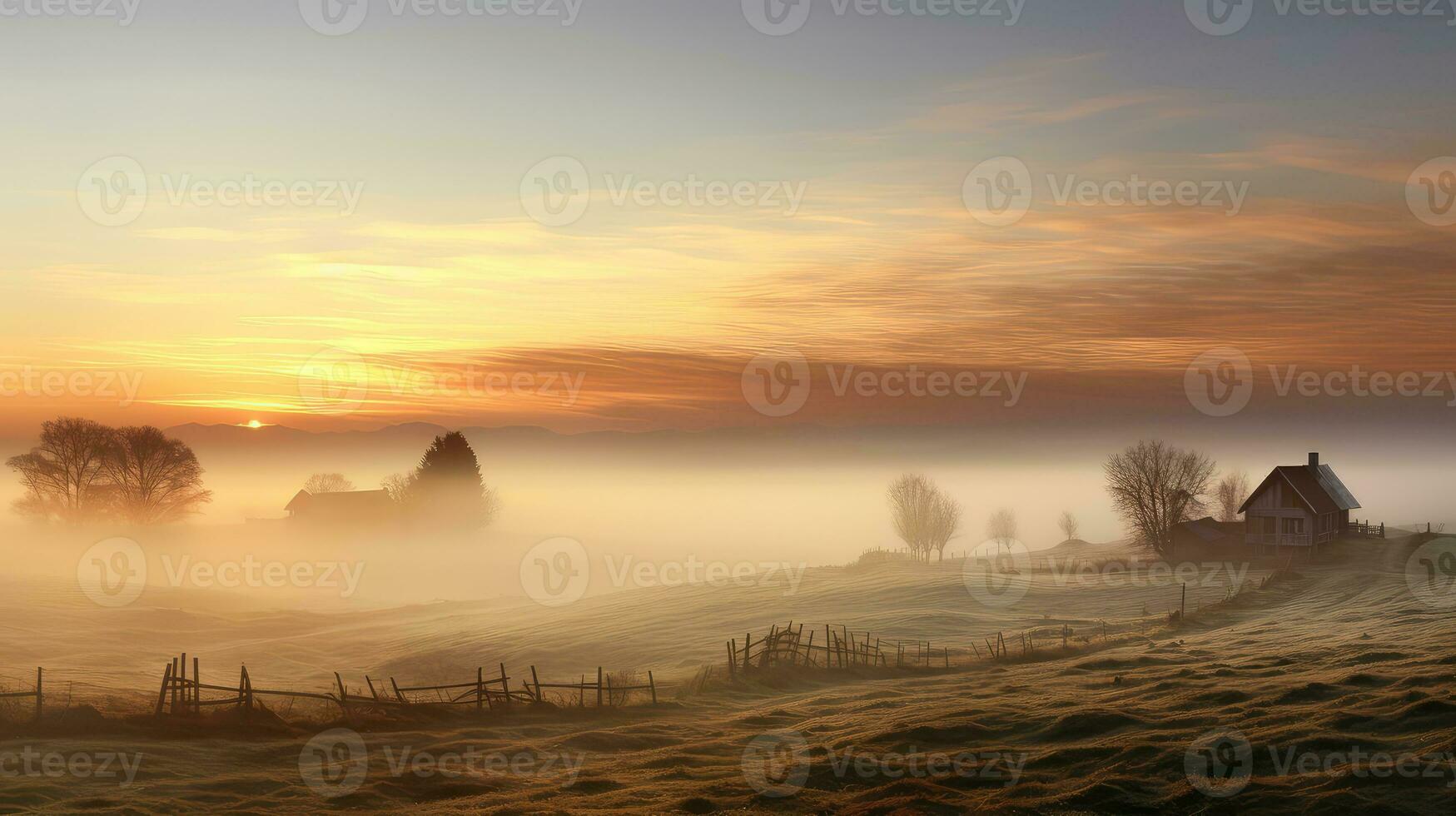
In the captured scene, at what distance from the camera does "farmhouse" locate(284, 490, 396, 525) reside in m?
108

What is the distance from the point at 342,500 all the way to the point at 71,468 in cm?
2505

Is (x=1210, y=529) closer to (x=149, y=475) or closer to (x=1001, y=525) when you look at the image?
(x=149, y=475)

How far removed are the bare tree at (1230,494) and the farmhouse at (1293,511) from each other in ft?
196

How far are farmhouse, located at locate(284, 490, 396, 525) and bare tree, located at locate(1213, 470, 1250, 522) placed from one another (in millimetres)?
106154

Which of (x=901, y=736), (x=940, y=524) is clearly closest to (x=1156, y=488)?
(x=940, y=524)

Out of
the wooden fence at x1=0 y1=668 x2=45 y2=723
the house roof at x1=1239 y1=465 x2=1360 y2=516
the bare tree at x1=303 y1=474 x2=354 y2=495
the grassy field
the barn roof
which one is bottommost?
the grassy field

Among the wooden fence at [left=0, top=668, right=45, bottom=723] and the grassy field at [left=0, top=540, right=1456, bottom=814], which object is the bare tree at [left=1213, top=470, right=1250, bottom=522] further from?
the wooden fence at [left=0, top=668, right=45, bottom=723]

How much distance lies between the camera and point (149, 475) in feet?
307

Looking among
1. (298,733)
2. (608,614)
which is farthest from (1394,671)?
(608,614)

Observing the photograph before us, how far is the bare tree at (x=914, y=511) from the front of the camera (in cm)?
12850

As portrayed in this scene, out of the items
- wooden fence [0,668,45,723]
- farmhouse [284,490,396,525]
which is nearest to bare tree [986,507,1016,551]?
farmhouse [284,490,396,525]

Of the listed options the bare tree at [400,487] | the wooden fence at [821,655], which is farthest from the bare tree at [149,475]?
the wooden fence at [821,655]

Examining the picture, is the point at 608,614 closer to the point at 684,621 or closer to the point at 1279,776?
the point at 684,621

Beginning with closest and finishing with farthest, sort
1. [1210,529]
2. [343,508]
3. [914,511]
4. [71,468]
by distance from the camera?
[1210,529] → [71,468] → [343,508] → [914,511]
